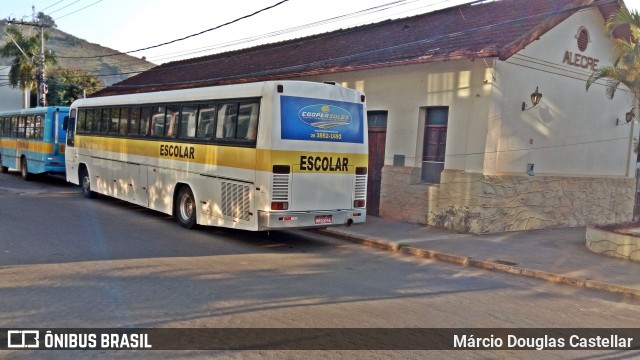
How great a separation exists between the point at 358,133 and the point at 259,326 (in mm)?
6060

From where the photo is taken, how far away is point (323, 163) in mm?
10172

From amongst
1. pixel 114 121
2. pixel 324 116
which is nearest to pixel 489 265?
pixel 324 116

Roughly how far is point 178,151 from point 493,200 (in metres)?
7.77

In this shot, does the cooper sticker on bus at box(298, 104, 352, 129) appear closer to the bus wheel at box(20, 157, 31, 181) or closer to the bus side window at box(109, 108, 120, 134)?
the bus side window at box(109, 108, 120, 134)

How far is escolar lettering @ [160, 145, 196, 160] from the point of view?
11.6 m

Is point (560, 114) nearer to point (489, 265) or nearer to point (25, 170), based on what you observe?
point (489, 265)

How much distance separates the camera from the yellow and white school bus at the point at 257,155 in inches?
378

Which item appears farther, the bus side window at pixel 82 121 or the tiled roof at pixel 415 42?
the bus side window at pixel 82 121

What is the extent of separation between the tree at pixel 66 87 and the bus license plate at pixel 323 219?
49077 mm

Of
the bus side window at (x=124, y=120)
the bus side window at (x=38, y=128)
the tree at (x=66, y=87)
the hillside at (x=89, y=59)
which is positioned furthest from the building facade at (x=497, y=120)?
the hillside at (x=89, y=59)

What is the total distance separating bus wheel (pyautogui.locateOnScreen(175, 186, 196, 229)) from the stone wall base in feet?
18.8

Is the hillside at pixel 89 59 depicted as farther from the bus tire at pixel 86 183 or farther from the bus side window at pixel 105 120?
the bus side window at pixel 105 120

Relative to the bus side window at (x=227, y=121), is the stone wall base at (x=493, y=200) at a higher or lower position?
lower

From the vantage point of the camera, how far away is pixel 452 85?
13.3 meters
